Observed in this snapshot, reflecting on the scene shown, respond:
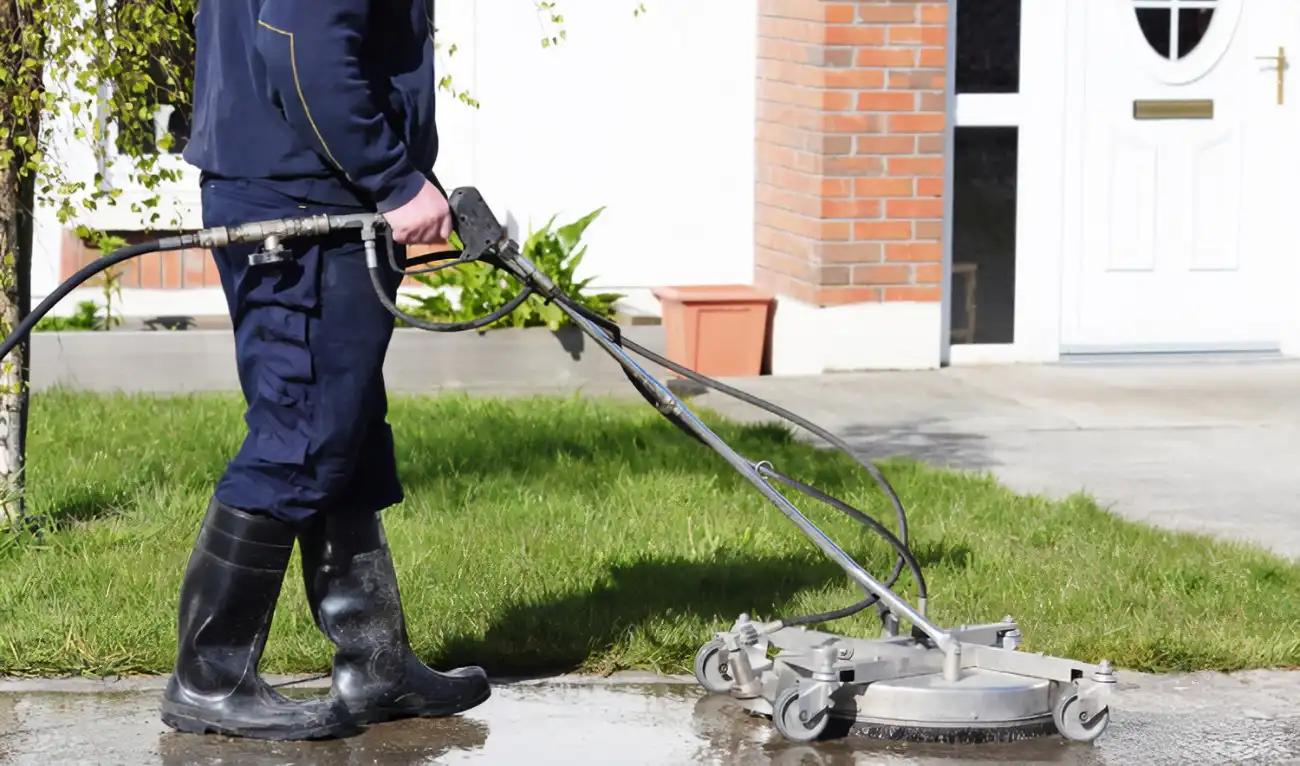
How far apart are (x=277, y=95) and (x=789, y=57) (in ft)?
19.0

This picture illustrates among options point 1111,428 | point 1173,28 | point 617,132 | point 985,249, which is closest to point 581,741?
point 1111,428

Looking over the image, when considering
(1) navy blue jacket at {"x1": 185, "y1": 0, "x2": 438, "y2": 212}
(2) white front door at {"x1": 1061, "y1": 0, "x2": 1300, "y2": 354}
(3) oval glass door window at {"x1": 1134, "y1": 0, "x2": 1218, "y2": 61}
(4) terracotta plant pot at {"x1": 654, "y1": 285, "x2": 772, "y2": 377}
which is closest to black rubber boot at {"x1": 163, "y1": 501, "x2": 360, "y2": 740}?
(1) navy blue jacket at {"x1": 185, "y1": 0, "x2": 438, "y2": 212}

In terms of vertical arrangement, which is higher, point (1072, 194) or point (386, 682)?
point (1072, 194)

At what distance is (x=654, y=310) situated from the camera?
Answer: 1030cm

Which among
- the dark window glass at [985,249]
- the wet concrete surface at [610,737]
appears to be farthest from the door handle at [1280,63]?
the wet concrete surface at [610,737]

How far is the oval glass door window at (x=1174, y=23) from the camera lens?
32.7 feet

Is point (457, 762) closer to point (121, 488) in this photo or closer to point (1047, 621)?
point (1047, 621)

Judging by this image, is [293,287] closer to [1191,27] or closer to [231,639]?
[231,639]

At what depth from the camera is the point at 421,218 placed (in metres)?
4.27

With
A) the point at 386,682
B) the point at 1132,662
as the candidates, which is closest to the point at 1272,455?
the point at 1132,662

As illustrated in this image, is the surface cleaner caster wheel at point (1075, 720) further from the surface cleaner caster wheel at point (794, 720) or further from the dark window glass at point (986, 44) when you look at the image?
the dark window glass at point (986, 44)

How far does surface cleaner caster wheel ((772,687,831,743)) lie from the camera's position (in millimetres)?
4414

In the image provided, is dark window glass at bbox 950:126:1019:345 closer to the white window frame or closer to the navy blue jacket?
the white window frame

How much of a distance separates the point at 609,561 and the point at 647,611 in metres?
0.48
